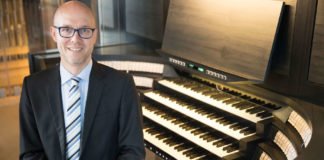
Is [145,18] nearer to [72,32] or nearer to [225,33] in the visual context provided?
[225,33]

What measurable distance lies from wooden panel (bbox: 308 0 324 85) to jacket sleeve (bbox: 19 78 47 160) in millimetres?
1941

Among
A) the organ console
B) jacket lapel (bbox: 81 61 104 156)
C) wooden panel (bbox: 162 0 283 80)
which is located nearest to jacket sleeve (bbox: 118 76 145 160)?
jacket lapel (bbox: 81 61 104 156)

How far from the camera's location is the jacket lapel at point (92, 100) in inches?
61.8

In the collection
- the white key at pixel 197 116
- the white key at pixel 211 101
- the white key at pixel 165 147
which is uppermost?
the white key at pixel 211 101

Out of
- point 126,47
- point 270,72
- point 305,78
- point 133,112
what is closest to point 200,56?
point 270,72

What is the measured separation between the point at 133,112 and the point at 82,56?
0.31 m

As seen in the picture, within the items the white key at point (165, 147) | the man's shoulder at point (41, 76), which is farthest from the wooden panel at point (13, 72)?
the man's shoulder at point (41, 76)

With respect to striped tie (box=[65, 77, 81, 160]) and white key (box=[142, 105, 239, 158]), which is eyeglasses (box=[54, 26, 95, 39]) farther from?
white key (box=[142, 105, 239, 158])

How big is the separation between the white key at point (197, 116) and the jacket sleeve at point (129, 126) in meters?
1.45

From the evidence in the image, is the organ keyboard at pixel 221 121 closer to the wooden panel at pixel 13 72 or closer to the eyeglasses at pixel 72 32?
the eyeglasses at pixel 72 32

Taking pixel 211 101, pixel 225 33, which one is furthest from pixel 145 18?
pixel 211 101

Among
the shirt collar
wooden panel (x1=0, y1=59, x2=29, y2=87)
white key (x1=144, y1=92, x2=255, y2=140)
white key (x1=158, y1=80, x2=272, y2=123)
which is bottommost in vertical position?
wooden panel (x1=0, y1=59, x2=29, y2=87)

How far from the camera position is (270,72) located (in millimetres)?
3104

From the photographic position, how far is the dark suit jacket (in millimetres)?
1569
